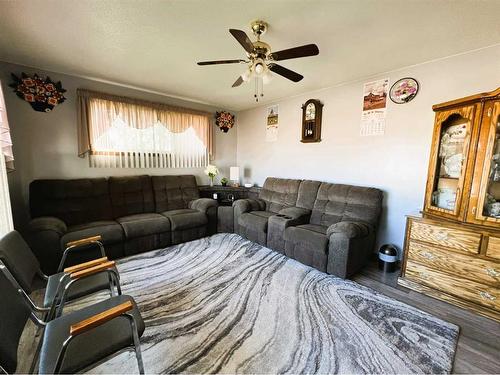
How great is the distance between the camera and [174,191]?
3.88m

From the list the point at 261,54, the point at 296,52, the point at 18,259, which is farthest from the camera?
the point at 261,54

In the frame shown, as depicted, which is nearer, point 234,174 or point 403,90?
point 403,90

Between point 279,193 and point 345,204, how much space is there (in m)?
1.14

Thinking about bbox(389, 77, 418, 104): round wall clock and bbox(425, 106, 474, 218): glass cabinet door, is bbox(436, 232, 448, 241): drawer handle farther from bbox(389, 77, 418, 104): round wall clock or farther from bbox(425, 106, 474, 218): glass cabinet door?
bbox(389, 77, 418, 104): round wall clock

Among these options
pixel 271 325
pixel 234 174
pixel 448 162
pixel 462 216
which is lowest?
pixel 271 325

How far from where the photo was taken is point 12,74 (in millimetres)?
2650

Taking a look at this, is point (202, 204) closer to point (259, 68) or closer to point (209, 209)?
point (209, 209)

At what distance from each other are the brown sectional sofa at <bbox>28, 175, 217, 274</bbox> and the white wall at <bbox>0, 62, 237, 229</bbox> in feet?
0.81

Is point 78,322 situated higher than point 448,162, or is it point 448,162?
point 448,162

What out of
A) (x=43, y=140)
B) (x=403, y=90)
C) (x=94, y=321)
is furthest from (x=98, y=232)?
(x=403, y=90)

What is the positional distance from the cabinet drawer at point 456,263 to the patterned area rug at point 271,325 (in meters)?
0.52

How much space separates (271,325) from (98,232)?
2.26 metres

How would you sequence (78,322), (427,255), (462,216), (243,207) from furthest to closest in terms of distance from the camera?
(243,207) < (427,255) < (462,216) < (78,322)

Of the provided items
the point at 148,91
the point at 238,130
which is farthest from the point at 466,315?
the point at 148,91
